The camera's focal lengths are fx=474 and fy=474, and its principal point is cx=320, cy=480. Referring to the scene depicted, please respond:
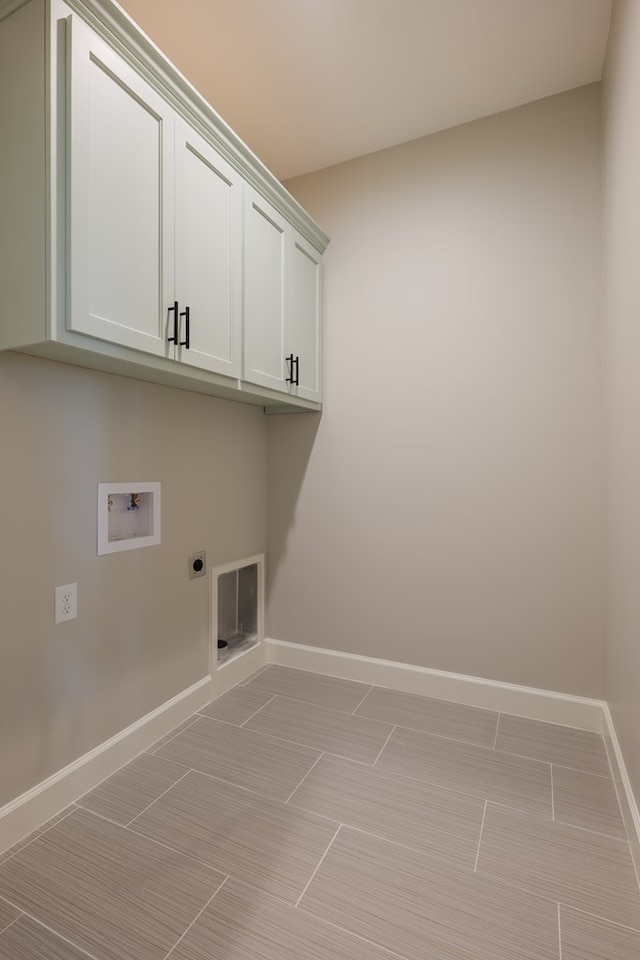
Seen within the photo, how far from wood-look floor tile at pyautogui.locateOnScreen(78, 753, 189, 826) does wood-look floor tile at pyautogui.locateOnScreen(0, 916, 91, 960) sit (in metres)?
0.36

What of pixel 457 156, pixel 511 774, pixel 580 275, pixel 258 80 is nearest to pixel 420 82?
pixel 457 156

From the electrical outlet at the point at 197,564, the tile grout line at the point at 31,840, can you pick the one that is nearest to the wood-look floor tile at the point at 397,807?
the tile grout line at the point at 31,840

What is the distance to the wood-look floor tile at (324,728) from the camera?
1.93 meters

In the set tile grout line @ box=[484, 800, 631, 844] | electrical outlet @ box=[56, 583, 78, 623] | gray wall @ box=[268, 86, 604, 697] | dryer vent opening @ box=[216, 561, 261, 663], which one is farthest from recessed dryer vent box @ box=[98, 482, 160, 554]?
tile grout line @ box=[484, 800, 631, 844]

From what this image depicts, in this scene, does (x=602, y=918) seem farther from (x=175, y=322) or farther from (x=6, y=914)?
(x=175, y=322)

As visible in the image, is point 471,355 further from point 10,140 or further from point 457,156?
point 10,140

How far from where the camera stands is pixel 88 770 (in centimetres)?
167

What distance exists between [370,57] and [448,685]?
9.12 feet

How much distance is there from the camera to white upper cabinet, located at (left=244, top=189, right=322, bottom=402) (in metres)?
2.02

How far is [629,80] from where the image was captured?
1.43m

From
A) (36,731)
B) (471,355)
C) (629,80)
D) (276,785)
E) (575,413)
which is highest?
(629,80)

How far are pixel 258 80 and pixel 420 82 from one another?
69cm

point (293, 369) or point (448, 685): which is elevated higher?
point (293, 369)

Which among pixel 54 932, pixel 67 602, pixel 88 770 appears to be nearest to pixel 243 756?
pixel 88 770
